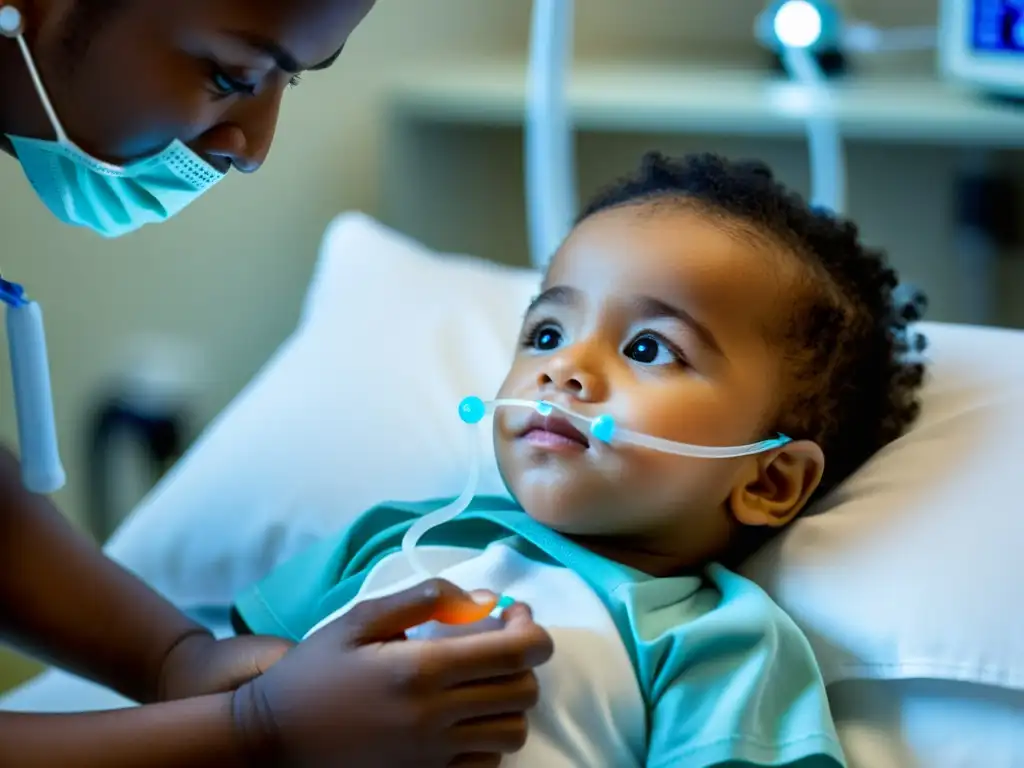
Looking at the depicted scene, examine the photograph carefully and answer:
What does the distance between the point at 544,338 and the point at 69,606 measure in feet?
1.48

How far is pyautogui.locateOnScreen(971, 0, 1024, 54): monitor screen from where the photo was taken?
1572 mm

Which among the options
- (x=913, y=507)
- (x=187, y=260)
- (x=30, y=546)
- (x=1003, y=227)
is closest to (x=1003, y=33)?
(x=1003, y=227)

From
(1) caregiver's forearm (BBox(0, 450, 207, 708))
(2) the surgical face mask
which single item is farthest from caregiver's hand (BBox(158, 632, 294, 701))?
(2) the surgical face mask

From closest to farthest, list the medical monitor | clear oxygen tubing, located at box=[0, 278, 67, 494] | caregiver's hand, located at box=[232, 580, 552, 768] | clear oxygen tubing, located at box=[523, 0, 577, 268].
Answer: caregiver's hand, located at box=[232, 580, 552, 768] → clear oxygen tubing, located at box=[0, 278, 67, 494] → clear oxygen tubing, located at box=[523, 0, 577, 268] → the medical monitor

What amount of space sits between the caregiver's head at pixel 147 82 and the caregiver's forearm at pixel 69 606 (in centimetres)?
29

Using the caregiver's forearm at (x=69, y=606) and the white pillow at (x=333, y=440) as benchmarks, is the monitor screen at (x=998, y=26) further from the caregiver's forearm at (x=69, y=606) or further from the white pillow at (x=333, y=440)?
the caregiver's forearm at (x=69, y=606)

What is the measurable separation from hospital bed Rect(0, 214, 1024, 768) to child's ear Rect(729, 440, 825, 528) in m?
0.02

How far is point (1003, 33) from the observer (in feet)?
5.22

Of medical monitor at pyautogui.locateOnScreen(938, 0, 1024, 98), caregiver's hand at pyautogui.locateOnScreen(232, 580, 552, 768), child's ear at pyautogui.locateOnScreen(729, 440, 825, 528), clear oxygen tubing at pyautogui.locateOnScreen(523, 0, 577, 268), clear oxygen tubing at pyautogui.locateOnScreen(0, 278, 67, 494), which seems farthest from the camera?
medical monitor at pyautogui.locateOnScreen(938, 0, 1024, 98)

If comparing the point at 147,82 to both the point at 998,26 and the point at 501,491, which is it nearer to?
the point at 501,491

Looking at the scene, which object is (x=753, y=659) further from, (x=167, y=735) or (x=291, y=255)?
(x=291, y=255)

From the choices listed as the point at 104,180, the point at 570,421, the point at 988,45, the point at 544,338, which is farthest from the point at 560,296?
the point at 988,45

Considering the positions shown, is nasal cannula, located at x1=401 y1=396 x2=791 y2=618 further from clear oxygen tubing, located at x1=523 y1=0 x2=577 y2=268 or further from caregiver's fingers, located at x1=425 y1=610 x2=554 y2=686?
clear oxygen tubing, located at x1=523 y1=0 x2=577 y2=268

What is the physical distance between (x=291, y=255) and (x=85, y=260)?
393 mm
